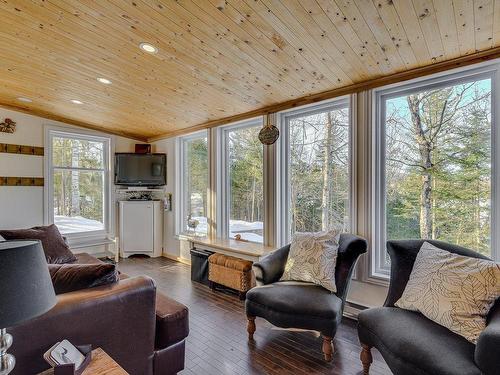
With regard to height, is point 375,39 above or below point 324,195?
above

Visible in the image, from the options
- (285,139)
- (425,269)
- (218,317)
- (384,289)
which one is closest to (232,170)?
(285,139)

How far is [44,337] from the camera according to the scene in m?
1.31

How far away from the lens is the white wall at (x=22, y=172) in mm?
4430

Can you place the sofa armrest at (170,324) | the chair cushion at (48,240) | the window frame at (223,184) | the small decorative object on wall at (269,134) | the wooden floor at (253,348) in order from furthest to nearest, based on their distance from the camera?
1. the window frame at (223,184)
2. the small decorative object on wall at (269,134)
3. the chair cushion at (48,240)
4. the wooden floor at (253,348)
5. the sofa armrest at (170,324)

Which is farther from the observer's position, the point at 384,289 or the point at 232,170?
the point at 232,170

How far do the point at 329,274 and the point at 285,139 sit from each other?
1.92 metres

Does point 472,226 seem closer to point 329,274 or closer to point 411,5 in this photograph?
point 329,274

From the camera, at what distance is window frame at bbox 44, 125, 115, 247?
482 centimetres

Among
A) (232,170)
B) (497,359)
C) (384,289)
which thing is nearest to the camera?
(497,359)

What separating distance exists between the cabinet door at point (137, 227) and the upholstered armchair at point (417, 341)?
14.8ft

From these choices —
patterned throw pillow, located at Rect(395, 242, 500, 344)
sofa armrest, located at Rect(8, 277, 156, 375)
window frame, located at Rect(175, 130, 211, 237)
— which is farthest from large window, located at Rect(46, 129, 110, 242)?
patterned throw pillow, located at Rect(395, 242, 500, 344)

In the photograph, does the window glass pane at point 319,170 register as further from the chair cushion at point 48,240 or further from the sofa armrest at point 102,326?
the chair cushion at point 48,240

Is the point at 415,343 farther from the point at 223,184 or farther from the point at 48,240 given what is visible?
the point at 48,240

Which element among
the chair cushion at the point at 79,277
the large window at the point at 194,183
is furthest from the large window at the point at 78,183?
the chair cushion at the point at 79,277
